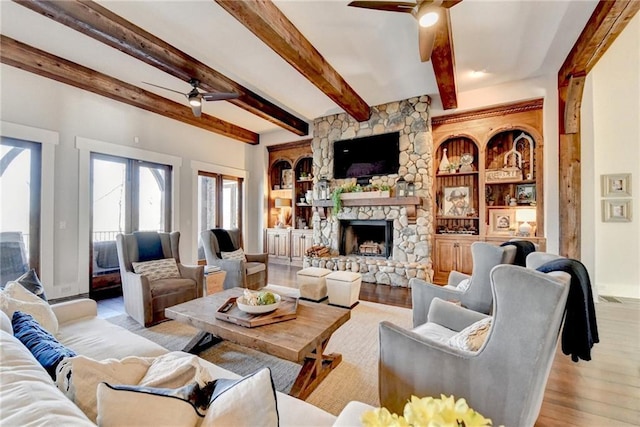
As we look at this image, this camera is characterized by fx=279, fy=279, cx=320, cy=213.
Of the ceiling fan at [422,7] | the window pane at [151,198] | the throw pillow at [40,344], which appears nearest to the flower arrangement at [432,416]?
the throw pillow at [40,344]

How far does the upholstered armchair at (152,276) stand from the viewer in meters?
3.00

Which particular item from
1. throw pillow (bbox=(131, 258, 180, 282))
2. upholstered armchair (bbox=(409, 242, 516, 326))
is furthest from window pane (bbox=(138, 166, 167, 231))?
upholstered armchair (bbox=(409, 242, 516, 326))

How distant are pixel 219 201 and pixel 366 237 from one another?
3.49 m

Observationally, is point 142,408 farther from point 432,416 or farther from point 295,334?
point 295,334

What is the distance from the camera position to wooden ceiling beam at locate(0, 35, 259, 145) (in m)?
3.26

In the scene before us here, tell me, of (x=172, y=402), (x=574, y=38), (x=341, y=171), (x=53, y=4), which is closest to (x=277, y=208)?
(x=341, y=171)

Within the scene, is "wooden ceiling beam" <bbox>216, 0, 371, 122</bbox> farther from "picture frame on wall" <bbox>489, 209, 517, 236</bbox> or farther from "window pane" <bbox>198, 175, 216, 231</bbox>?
"window pane" <bbox>198, 175, 216, 231</bbox>

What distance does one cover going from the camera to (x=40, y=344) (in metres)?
1.13

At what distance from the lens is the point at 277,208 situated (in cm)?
734

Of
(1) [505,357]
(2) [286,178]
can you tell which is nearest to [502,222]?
(1) [505,357]

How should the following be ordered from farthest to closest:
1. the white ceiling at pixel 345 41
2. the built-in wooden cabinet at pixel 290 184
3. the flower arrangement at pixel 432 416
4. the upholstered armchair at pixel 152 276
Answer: the built-in wooden cabinet at pixel 290 184 < the upholstered armchair at pixel 152 276 < the white ceiling at pixel 345 41 < the flower arrangement at pixel 432 416

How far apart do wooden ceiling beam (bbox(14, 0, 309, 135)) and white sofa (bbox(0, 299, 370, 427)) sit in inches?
109

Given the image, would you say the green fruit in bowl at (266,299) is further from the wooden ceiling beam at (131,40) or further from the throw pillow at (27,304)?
the wooden ceiling beam at (131,40)

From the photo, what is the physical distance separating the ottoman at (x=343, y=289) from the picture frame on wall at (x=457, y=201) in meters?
2.56
